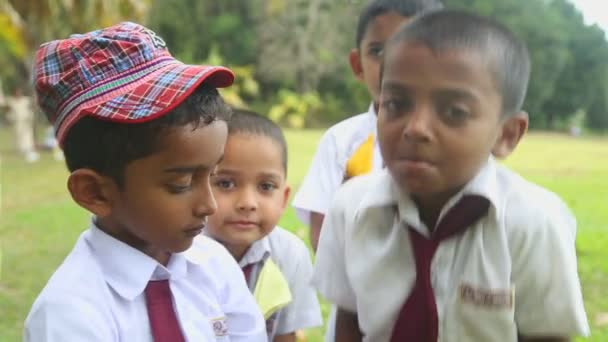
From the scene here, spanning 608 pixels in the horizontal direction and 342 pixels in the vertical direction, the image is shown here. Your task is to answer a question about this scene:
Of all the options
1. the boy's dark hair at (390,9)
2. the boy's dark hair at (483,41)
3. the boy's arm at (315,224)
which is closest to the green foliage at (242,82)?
the boy's arm at (315,224)

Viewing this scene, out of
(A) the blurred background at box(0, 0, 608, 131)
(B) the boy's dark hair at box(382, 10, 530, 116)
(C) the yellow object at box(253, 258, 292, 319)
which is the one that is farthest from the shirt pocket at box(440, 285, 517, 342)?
(A) the blurred background at box(0, 0, 608, 131)

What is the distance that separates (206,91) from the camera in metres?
1.60

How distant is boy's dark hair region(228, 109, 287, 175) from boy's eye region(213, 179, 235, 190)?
16 centimetres

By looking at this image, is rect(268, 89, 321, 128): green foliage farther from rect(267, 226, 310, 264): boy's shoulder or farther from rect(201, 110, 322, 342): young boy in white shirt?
rect(201, 110, 322, 342): young boy in white shirt

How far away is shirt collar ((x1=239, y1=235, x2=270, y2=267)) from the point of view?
2352 millimetres

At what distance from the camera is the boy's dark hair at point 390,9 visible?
254 centimetres

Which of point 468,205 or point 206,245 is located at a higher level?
point 468,205

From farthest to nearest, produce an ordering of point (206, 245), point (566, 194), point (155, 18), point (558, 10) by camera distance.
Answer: point (155, 18)
point (558, 10)
point (566, 194)
point (206, 245)

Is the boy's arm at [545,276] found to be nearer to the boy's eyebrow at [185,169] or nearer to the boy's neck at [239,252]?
the boy's eyebrow at [185,169]

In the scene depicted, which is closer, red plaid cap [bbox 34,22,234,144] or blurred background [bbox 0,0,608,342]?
red plaid cap [bbox 34,22,234,144]

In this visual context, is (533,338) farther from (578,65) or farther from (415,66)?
(578,65)

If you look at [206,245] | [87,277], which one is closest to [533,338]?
[206,245]

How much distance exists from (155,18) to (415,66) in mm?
25261

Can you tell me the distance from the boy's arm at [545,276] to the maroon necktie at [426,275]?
90 mm
